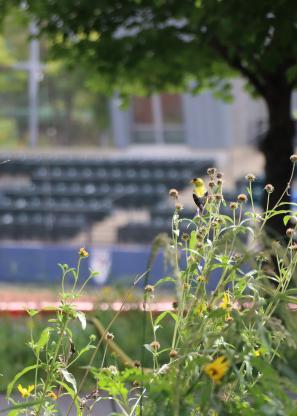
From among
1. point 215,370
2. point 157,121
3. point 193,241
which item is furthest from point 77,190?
point 215,370

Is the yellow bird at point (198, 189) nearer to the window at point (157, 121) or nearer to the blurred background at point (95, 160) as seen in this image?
the blurred background at point (95, 160)

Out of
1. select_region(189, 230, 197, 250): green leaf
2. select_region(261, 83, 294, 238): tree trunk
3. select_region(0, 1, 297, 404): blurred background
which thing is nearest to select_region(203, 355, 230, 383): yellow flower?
select_region(189, 230, 197, 250): green leaf

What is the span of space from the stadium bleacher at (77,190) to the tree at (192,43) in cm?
1126

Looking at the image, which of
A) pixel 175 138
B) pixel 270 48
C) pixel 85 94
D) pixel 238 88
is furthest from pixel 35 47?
pixel 270 48

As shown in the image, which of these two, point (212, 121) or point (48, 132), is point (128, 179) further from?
point (48, 132)

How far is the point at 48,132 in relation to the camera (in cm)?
3156

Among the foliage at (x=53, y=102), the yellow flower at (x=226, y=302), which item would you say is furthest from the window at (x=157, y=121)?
the yellow flower at (x=226, y=302)

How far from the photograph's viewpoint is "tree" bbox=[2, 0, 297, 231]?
18.2ft

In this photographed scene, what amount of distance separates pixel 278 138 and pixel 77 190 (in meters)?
18.2

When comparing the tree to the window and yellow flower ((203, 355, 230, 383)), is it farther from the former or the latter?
the window

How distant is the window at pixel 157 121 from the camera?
30.0m

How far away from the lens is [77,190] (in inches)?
999

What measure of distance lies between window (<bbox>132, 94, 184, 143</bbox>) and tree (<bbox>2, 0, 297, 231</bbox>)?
22.0 meters

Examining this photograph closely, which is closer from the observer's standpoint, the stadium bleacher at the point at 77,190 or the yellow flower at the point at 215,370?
the yellow flower at the point at 215,370
